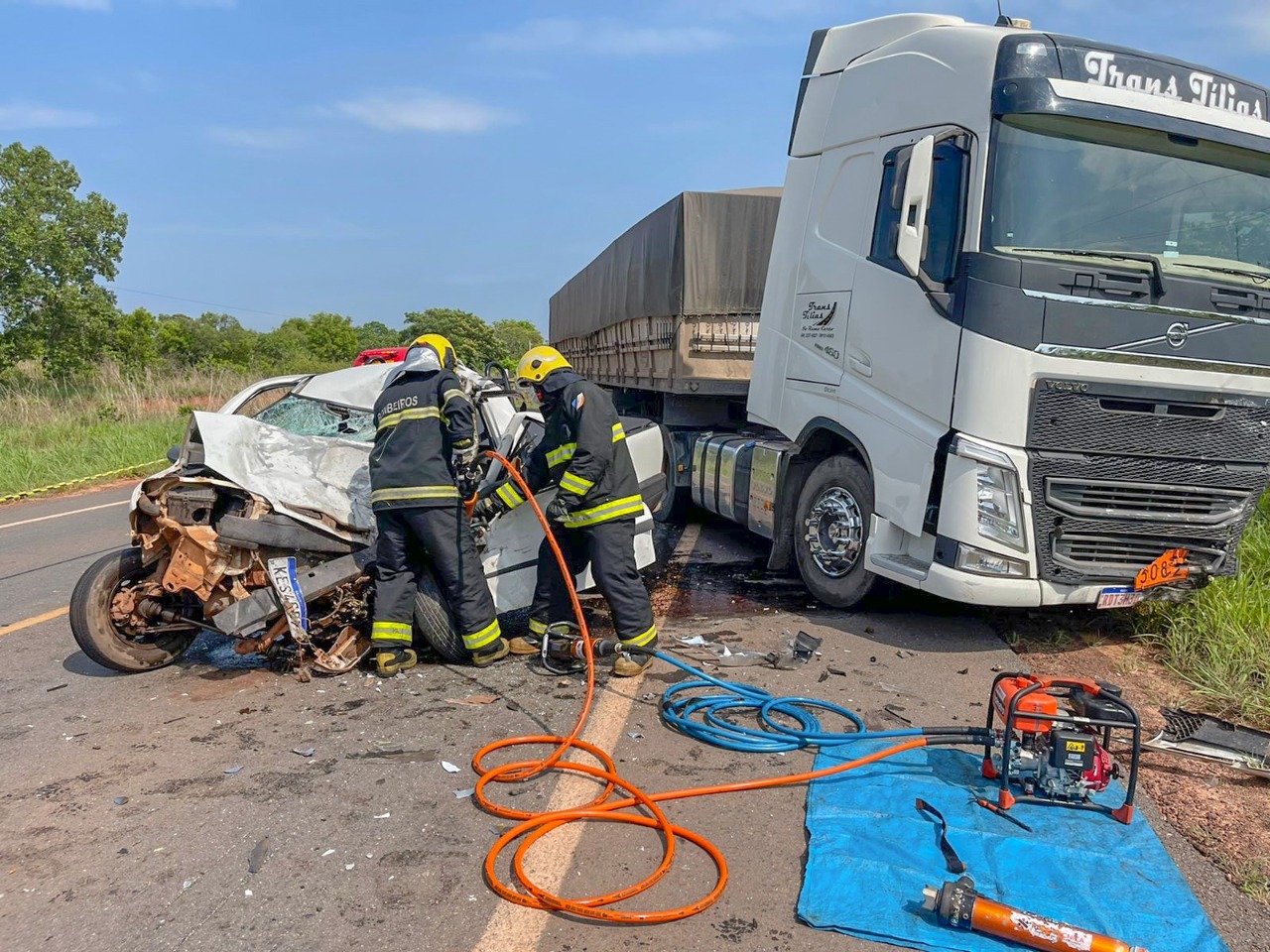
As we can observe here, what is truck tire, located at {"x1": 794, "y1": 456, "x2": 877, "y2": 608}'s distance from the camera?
18.2 feet

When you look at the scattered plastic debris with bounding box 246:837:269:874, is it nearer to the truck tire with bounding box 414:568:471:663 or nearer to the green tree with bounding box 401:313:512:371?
the truck tire with bounding box 414:568:471:663

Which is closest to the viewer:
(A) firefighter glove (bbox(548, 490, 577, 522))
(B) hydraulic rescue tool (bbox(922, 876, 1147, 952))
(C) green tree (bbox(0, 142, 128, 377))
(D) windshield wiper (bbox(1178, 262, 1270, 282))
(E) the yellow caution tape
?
(B) hydraulic rescue tool (bbox(922, 876, 1147, 952))

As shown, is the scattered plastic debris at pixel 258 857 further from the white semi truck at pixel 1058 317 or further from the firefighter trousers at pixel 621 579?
the white semi truck at pixel 1058 317

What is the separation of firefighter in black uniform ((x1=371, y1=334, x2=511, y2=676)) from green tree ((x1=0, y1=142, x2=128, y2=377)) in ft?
72.4

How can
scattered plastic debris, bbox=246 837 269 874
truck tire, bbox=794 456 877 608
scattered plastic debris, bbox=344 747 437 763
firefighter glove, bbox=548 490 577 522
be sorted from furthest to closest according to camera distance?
truck tire, bbox=794 456 877 608
firefighter glove, bbox=548 490 577 522
scattered plastic debris, bbox=344 747 437 763
scattered plastic debris, bbox=246 837 269 874

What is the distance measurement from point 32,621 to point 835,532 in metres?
5.37

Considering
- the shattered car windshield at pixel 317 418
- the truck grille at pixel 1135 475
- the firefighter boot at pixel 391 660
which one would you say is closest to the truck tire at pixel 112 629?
the firefighter boot at pixel 391 660

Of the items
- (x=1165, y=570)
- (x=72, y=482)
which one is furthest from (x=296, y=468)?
(x=72, y=482)

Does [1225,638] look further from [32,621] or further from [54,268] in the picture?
[54,268]

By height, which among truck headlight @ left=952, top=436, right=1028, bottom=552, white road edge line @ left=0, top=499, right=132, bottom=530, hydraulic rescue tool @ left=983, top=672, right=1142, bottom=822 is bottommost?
white road edge line @ left=0, top=499, right=132, bottom=530

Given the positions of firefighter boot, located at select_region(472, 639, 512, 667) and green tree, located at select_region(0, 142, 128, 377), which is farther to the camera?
green tree, located at select_region(0, 142, 128, 377)

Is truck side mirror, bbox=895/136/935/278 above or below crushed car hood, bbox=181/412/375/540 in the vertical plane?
above

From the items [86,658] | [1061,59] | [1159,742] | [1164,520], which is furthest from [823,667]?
[86,658]

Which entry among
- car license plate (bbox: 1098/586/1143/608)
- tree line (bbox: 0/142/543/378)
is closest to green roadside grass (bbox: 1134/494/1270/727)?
car license plate (bbox: 1098/586/1143/608)
